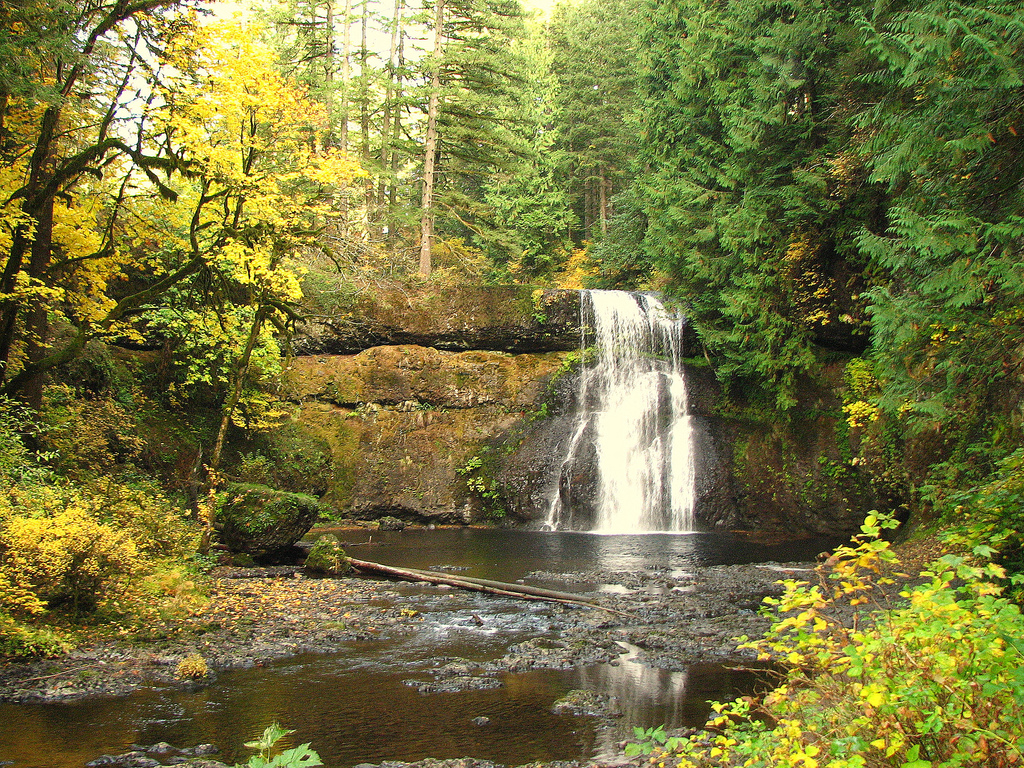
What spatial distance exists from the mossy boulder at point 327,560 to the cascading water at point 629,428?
7909 mm

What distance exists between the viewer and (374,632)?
26.0 ft

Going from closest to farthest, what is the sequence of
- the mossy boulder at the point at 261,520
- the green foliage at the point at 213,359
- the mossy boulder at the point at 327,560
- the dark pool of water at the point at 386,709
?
the dark pool of water at the point at 386,709 → the mossy boulder at the point at 327,560 → the mossy boulder at the point at 261,520 → the green foliage at the point at 213,359

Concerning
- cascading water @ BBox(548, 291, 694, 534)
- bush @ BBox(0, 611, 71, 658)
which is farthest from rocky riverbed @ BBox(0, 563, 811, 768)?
cascading water @ BBox(548, 291, 694, 534)

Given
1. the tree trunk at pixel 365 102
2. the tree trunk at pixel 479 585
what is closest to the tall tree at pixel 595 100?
the tree trunk at pixel 365 102

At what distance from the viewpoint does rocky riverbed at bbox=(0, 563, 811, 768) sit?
6.06 metres

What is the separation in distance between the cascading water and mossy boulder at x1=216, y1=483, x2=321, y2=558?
8.04 m

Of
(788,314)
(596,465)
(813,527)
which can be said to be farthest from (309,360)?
(813,527)

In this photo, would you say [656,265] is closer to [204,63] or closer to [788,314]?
[788,314]

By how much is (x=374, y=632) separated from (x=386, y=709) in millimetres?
2234

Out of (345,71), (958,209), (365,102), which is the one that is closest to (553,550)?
(958,209)

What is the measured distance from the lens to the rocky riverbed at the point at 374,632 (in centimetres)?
606

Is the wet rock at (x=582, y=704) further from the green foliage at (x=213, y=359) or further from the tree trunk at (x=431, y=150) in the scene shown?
the tree trunk at (x=431, y=150)

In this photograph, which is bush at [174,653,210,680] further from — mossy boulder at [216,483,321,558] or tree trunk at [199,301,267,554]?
mossy boulder at [216,483,321,558]

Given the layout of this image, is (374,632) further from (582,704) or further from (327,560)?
(327,560)
